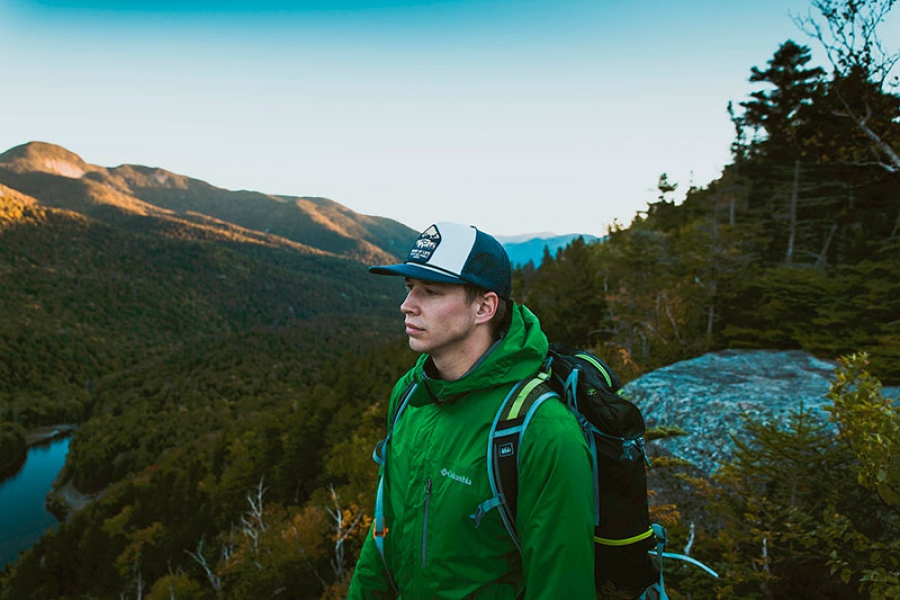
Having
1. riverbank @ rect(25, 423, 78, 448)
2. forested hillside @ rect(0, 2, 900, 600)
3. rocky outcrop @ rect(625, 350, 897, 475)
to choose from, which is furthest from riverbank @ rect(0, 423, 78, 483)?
rocky outcrop @ rect(625, 350, 897, 475)

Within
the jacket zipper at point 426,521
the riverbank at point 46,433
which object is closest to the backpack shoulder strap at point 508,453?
the jacket zipper at point 426,521

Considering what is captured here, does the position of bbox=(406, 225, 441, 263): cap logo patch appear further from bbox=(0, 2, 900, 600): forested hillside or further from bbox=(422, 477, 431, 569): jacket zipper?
bbox=(0, 2, 900, 600): forested hillside

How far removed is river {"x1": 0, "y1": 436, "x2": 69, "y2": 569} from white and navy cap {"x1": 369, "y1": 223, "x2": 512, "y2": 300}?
100239 millimetres

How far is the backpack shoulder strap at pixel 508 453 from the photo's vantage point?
1.94 meters

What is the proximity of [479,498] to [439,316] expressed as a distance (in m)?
0.87

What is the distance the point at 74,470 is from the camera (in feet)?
276

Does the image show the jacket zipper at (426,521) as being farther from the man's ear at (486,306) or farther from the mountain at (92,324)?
the mountain at (92,324)

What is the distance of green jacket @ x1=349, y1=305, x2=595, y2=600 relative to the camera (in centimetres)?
178

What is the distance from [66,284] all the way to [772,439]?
699 ft

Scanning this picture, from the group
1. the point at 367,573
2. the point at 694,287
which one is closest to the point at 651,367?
the point at 694,287

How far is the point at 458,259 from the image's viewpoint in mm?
2189

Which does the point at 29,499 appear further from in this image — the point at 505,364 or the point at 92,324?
the point at 505,364

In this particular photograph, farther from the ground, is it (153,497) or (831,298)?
(831,298)

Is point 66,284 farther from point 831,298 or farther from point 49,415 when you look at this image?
point 831,298
